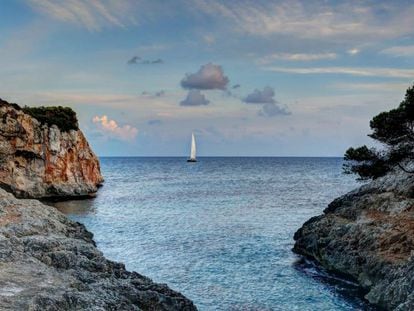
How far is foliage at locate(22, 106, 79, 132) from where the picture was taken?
287 ft

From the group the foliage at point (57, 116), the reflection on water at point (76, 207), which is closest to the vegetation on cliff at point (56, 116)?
the foliage at point (57, 116)

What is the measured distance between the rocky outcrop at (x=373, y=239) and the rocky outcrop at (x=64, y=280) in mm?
11982

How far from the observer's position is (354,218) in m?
39.9

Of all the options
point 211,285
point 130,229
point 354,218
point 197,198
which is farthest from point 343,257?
point 197,198

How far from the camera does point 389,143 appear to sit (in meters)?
41.2

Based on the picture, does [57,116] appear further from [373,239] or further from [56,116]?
[373,239]

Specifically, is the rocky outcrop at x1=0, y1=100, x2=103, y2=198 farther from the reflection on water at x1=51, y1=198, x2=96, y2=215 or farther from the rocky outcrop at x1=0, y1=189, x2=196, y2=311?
the rocky outcrop at x1=0, y1=189, x2=196, y2=311

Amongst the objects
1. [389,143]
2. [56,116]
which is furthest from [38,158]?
[389,143]

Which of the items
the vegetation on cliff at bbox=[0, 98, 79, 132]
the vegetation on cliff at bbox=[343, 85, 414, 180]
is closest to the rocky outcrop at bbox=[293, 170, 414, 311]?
the vegetation on cliff at bbox=[343, 85, 414, 180]

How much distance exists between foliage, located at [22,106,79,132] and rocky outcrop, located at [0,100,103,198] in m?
1.11

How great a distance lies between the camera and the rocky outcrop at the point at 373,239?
27.1 m

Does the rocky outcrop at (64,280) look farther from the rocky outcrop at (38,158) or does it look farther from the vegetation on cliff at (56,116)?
the vegetation on cliff at (56,116)

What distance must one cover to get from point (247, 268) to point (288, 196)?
2285 inches

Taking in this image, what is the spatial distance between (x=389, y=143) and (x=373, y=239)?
11.6 meters
